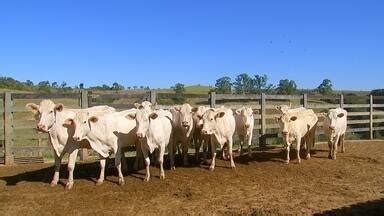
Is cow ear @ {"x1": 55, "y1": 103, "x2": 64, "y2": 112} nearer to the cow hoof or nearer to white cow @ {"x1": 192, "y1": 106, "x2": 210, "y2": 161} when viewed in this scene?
the cow hoof

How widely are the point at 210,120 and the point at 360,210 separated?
5.11 metres

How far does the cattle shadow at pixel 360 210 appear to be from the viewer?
853 centimetres

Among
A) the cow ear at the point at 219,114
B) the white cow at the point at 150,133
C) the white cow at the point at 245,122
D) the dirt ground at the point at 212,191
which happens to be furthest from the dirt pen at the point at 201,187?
the cow ear at the point at 219,114

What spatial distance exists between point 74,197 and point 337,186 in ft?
17.8

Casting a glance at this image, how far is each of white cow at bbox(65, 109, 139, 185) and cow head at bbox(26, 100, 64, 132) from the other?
0.39 m

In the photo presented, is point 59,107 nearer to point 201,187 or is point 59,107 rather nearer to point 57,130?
point 57,130

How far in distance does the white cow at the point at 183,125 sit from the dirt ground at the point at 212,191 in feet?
2.30

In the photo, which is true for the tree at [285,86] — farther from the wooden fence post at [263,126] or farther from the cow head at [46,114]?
the cow head at [46,114]

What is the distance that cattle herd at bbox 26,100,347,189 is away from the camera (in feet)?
37.0

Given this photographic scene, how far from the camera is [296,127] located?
45.8 feet

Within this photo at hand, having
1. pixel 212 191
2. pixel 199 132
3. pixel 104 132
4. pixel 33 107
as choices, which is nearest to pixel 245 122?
pixel 199 132

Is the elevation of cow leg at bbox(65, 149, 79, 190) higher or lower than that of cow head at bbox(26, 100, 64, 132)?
lower

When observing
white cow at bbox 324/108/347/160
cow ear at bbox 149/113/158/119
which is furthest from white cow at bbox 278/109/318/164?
cow ear at bbox 149/113/158/119

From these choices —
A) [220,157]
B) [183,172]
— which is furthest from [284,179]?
[220,157]
